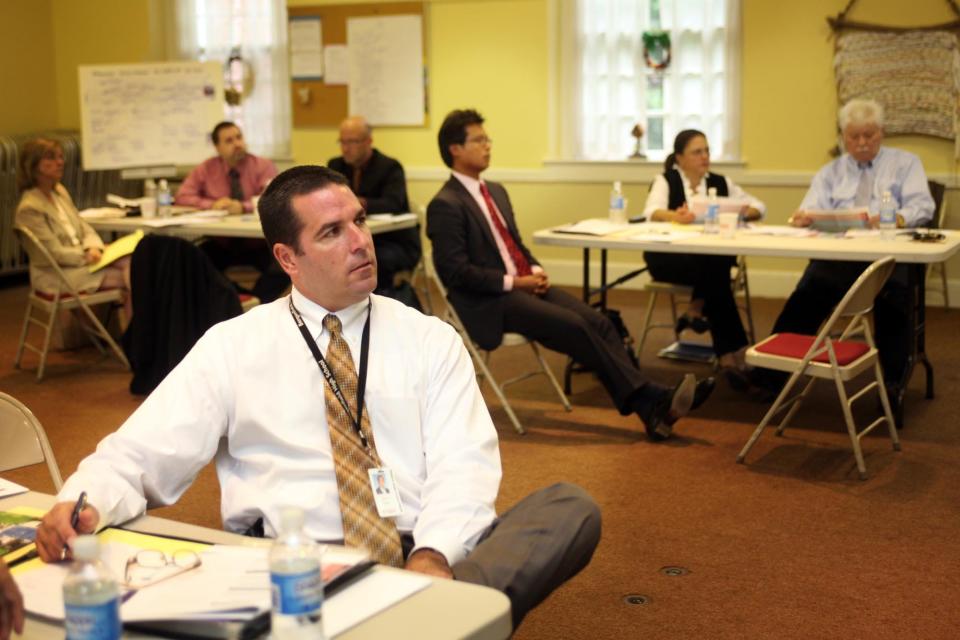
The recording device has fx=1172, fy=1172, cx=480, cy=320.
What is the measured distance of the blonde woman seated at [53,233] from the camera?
6.20 meters

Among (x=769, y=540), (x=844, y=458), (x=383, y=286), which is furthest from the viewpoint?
(x=383, y=286)

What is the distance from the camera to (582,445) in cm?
481

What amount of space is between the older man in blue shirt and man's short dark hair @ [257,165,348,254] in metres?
3.37

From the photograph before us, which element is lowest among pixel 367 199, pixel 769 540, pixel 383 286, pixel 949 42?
pixel 769 540

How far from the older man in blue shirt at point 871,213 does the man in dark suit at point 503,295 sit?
76cm

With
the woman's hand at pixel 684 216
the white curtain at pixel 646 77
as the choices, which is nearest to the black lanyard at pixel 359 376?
the woman's hand at pixel 684 216

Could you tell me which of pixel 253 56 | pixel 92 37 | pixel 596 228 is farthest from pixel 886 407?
pixel 92 37

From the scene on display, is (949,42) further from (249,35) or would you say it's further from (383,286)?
(249,35)

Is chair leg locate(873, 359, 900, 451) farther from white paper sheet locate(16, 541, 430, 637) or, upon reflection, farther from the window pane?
the window pane

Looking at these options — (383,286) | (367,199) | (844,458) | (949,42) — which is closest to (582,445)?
(844,458)

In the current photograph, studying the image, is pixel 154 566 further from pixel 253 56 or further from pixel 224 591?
pixel 253 56

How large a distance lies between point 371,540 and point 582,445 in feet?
8.85

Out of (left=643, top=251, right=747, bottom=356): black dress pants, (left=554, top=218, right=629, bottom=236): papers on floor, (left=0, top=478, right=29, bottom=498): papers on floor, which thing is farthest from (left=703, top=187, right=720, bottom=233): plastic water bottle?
(left=0, top=478, right=29, bottom=498): papers on floor

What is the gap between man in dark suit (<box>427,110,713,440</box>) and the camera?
486 cm
